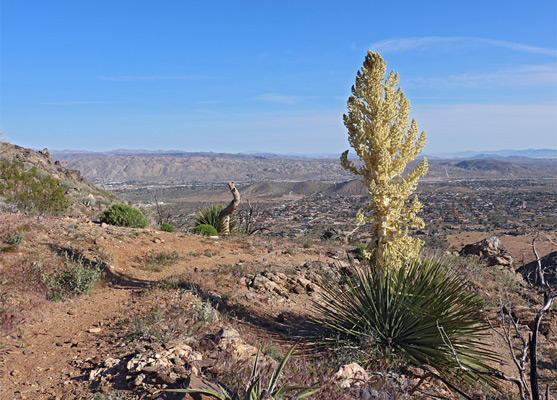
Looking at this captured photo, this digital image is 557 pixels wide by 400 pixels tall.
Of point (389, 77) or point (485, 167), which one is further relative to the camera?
point (485, 167)

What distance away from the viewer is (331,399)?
3.72 metres

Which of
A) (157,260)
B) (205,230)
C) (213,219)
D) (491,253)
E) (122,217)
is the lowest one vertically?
(491,253)

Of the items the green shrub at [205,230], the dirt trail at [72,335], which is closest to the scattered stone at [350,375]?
the dirt trail at [72,335]

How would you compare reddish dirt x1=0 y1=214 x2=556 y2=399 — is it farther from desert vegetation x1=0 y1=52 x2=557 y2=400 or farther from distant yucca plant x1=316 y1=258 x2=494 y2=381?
distant yucca plant x1=316 y1=258 x2=494 y2=381

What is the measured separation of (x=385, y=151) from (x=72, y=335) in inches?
207

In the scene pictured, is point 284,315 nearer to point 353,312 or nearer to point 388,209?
point 353,312

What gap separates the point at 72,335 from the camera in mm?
5430

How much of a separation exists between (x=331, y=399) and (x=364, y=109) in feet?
13.0

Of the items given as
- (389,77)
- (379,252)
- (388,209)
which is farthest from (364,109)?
(379,252)

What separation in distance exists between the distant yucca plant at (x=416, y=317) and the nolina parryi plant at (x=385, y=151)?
1.19 feet

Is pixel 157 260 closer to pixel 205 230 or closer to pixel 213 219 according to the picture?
pixel 205 230

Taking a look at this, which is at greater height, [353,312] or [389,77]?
[389,77]

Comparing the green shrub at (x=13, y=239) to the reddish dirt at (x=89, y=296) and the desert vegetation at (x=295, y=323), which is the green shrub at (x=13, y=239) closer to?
the desert vegetation at (x=295, y=323)

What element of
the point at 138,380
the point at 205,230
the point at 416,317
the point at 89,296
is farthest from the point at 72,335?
the point at 205,230
